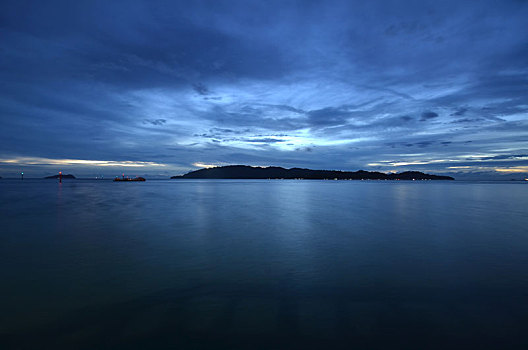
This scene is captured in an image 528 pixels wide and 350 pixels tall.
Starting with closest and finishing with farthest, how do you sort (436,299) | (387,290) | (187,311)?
(187,311)
(436,299)
(387,290)

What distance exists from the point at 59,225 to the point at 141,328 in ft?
59.4

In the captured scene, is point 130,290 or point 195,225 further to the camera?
point 195,225

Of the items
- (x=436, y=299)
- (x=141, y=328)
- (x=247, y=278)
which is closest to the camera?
(x=141, y=328)

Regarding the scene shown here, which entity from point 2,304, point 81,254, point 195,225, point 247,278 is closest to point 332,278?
point 247,278

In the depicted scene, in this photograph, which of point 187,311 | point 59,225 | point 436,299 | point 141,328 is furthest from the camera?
point 59,225

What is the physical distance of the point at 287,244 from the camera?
14531mm

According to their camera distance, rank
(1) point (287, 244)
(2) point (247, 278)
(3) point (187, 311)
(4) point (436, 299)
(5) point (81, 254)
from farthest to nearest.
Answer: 1. (1) point (287, 244)
2. (5) point (81, 254)
3. (2) point (247, 278)
4. (4) point (436, 299)
5. (3) point (187, 311)

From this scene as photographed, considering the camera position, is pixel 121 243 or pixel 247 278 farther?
pixel 121 243

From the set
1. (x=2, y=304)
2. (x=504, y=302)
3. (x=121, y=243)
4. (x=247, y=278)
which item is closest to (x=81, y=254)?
(x=121, y=243)

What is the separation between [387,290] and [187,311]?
5552 mm

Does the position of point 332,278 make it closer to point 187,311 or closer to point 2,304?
point 187,311

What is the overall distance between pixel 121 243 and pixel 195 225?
636cm

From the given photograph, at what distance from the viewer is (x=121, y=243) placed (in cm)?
1455

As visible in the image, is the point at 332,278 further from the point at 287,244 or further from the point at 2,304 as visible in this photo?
the point at 2,304
